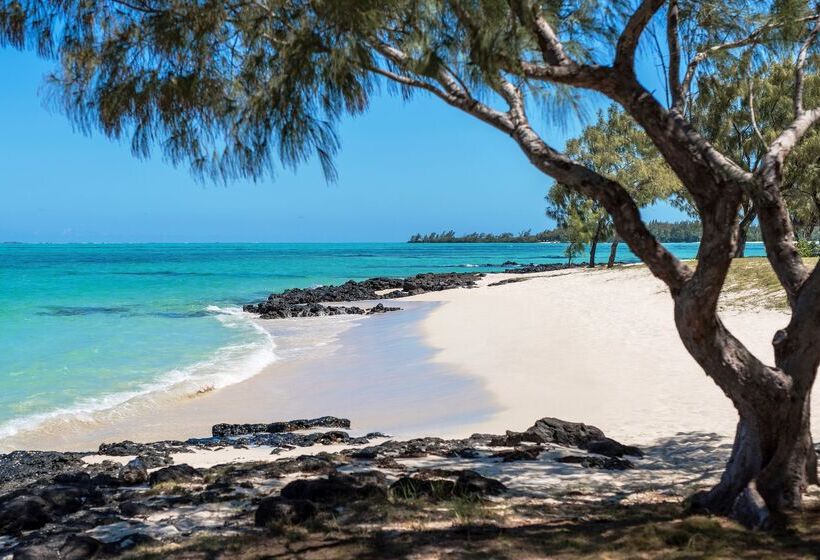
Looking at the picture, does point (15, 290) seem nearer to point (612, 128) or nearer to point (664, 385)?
point (612, 128)

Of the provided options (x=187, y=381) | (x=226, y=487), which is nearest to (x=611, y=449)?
(x=226, y=487)

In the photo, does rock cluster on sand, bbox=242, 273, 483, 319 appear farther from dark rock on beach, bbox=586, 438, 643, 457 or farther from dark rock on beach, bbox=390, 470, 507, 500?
dark rock on beach, bbox=390, 470, 507, 500

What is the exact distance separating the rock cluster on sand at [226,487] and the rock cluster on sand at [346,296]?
19779 mm

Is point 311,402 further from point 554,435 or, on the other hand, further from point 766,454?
point 766,454

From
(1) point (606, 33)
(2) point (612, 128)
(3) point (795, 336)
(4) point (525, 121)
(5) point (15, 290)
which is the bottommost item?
(5) point (15, 290)

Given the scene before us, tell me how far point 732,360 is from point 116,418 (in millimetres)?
9963

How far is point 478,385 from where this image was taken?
41.4 ft

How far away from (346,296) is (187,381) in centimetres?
2126

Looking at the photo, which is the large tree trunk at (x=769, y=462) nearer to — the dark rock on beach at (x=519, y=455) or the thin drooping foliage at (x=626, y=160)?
the dark rock on beach at (x=519, y=455)

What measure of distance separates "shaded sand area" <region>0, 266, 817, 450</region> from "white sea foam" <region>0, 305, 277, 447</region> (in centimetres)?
29

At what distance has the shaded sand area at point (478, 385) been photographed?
1023 centimetres

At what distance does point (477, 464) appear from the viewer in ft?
23.0

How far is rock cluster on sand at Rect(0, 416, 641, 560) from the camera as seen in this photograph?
4.98m

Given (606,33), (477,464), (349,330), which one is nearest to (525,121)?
(606,33)
